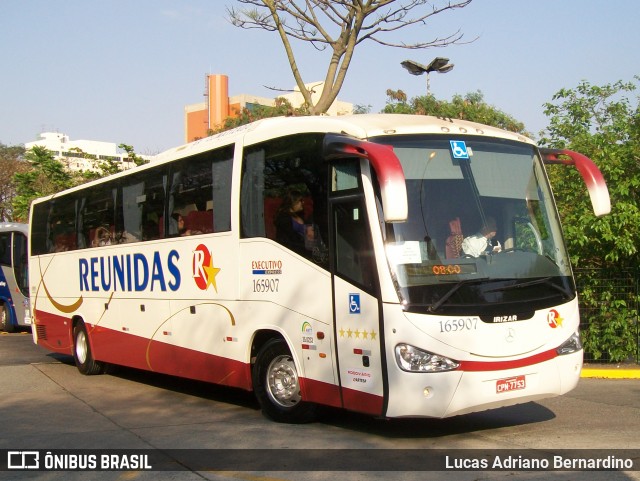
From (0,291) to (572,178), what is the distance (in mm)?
18294

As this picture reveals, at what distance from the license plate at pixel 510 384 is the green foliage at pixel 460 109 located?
3054cm

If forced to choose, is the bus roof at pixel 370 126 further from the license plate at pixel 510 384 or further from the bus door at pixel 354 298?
the license plate at pixel 510 384

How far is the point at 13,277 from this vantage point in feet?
79.2

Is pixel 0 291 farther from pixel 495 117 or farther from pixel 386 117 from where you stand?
pixel 495 117

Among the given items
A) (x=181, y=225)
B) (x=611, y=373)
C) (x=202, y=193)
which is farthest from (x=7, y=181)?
(x=611, y=373)

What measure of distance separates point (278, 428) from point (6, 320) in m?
18.3

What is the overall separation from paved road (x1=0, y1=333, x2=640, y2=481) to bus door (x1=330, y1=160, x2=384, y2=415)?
24.2 inches

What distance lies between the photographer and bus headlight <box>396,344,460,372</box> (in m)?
7.05

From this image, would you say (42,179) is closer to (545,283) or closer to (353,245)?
(353,245)

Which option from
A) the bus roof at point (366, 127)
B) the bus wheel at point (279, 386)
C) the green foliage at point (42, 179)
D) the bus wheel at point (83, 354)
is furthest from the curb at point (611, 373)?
the green foliage at point (42, 179)

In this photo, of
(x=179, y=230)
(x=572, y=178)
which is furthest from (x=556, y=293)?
(x=572, y=178)

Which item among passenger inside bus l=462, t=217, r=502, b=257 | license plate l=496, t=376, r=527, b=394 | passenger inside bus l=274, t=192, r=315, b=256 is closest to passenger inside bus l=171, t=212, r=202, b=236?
passenger inside bus l=274, t=192, r=315, b=256

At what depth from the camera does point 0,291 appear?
24.4 meters

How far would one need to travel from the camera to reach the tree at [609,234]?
499 inches
